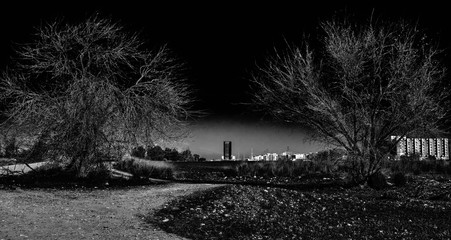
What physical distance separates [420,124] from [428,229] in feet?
20.0

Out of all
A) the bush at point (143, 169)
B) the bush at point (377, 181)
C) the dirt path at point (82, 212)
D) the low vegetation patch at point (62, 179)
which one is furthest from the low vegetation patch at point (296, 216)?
the bush at point (143, 169)

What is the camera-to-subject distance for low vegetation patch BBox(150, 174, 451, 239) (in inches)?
390

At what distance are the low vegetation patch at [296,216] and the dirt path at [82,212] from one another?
0.58m

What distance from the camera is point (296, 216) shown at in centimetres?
1117

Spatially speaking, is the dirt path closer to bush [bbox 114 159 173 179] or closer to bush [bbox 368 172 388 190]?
bush [bbox 114 159 173 179]

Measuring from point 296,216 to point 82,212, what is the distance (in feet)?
15.6

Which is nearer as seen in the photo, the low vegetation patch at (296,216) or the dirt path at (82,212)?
the dirt path at (82,212)

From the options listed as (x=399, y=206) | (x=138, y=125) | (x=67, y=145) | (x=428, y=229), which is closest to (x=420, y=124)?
(x=399, y=206)

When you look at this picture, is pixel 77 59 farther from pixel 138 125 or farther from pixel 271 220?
pixel 271 220

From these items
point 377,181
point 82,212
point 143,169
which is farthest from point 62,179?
point 377,181

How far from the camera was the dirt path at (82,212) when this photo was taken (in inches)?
349

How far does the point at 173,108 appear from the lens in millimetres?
17406

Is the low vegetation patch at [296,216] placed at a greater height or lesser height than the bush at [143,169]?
lesser

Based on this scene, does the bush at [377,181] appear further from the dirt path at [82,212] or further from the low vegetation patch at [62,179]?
the low vegetation patch at [62,179]
